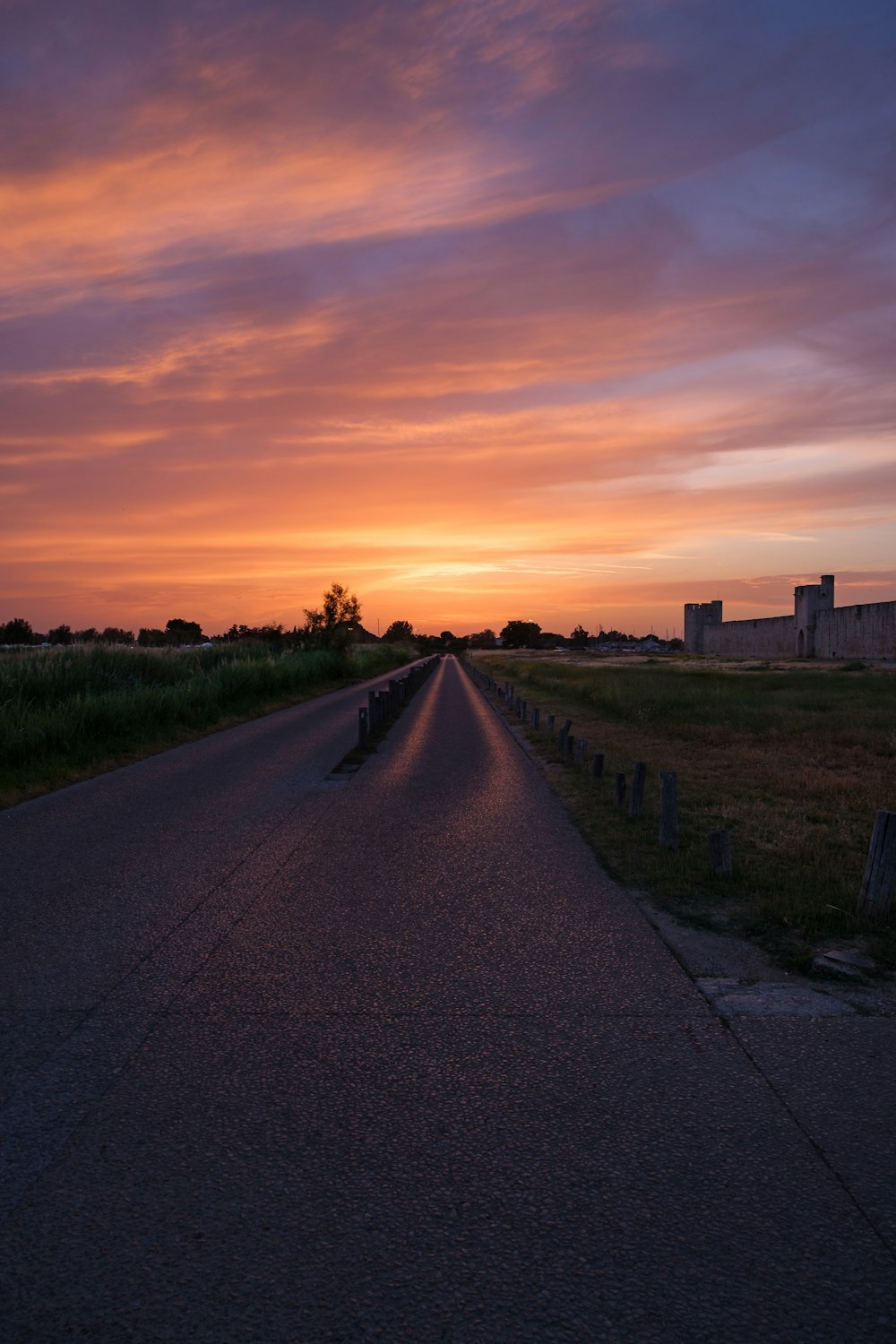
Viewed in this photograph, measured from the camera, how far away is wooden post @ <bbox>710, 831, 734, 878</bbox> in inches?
307

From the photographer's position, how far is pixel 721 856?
7.80 meters

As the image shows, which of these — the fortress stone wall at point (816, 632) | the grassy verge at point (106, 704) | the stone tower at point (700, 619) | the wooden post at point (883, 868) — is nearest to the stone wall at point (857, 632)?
the fortress stone wall at point (816, 632)

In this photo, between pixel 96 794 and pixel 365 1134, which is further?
pixel 96 794

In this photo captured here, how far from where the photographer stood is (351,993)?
5176 mm

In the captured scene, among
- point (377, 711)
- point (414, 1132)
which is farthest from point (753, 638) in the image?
Answer: point (414, 1132)

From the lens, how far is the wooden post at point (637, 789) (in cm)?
1034

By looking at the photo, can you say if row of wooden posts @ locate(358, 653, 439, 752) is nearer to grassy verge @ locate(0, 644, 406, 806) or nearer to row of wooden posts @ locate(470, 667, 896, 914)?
grassy verge @ locate(0, 644, 406, 806)

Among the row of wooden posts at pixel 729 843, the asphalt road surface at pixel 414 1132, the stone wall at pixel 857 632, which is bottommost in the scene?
the asphalt road surface at pixel 414 1132

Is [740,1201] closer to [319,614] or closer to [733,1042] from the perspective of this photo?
[733,1042]

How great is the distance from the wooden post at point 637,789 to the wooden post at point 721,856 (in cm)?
247

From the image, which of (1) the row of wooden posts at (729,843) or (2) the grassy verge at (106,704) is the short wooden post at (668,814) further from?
(2) the grassy verge at (106,704)

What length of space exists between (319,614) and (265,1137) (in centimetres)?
5731

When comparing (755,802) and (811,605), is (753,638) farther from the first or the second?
(755,802)

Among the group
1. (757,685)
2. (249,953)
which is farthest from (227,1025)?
(757,685)
